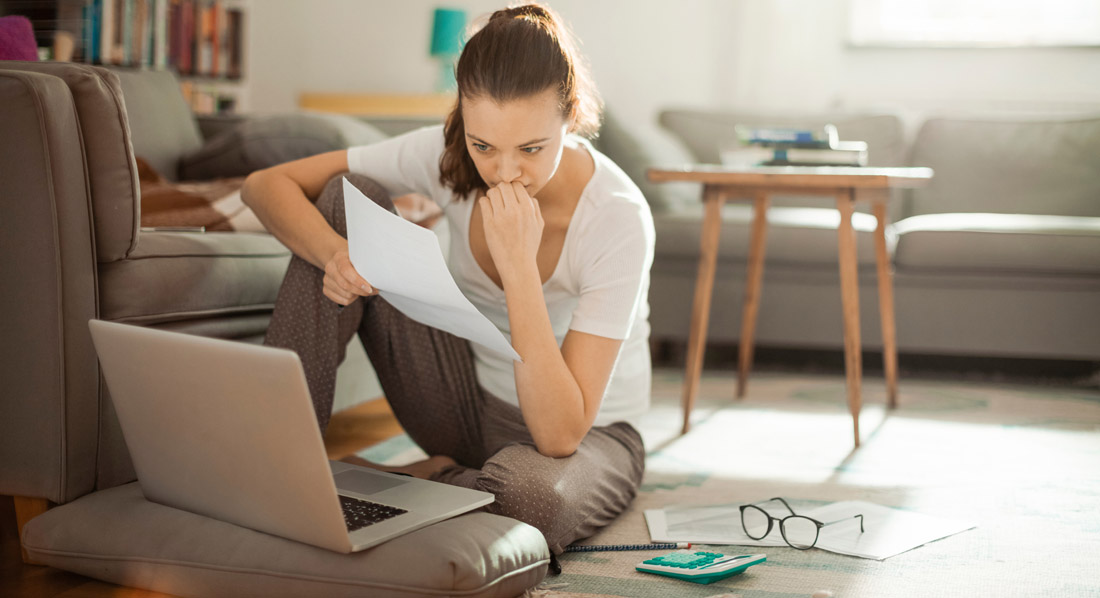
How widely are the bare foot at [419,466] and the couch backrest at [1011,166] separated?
6.81 ft

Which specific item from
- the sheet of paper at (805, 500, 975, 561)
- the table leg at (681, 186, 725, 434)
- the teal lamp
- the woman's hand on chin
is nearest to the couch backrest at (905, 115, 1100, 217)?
the table leg at (681, 186, 725, 434)

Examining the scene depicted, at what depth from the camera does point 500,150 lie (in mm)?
1118

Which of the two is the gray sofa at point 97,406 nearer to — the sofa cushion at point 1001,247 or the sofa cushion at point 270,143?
the sofa cushion at point 270,143

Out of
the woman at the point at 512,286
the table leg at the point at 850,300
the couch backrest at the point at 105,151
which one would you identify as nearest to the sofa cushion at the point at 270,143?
the woman at the point at 512,286

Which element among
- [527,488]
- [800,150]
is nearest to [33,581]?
[527,488]

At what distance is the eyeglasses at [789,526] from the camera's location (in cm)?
123

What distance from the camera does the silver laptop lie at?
0.90 metres

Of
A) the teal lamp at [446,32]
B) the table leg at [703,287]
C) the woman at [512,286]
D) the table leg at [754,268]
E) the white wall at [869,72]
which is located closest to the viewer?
the woman at [512,286]

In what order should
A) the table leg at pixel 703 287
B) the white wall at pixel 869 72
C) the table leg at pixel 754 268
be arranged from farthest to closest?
the white wall at pixel 869 72 < the table leg at pixel 754 268 < the table leg at pixel 703 287

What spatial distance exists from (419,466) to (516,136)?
1.71ft

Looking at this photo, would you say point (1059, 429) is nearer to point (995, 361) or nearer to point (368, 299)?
point (995, 361)

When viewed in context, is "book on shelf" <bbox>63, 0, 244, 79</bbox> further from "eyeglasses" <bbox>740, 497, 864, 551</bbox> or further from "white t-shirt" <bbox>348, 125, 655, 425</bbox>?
"eyeglasses" <bbox>740, 497, 864, 551</bbox>

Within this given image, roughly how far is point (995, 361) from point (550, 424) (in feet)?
7.03

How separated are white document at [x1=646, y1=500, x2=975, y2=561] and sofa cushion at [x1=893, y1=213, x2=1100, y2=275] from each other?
1.24m
